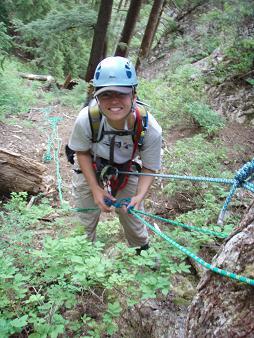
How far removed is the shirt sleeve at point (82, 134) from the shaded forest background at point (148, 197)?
0.73 metres

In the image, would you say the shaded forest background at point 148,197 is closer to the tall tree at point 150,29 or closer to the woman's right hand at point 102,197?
the tall tree at point 150,29

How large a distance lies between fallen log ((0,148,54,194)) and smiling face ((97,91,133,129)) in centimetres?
307

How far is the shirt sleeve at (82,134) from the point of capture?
3162 millimetres

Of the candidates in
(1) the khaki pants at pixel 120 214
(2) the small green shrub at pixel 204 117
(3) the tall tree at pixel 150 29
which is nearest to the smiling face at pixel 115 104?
(1) the khaki pants at pixel 120 214

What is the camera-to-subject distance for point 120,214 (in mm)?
3750

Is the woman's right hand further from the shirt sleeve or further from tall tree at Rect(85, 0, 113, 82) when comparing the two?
tall tree at Rect(85, 0, 113, 82)

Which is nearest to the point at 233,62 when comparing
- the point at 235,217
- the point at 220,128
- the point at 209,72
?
the point at 209,72

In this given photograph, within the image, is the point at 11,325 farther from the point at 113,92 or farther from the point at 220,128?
the point at 220,128

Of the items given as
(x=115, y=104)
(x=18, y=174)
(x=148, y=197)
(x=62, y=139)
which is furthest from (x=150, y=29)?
(x=115, y=104)

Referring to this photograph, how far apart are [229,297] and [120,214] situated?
1957 mm

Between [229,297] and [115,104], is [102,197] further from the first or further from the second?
[229,297]

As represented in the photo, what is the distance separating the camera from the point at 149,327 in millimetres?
2785

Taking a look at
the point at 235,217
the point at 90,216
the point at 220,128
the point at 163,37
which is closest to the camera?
the point at 90,216

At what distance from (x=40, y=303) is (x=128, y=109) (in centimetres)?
163
